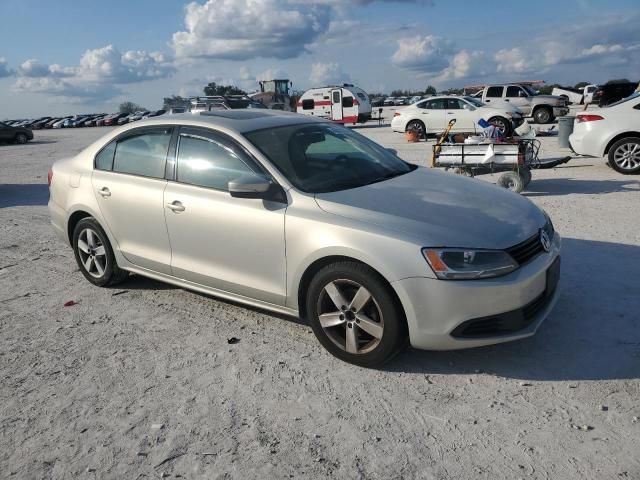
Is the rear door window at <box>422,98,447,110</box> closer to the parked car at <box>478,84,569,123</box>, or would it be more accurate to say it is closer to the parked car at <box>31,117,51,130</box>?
the parked car at <box>478,84,569,123</box>

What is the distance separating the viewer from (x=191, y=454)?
2.81 metres

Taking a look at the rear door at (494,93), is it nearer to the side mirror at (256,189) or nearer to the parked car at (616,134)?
the parked car at (616,134)

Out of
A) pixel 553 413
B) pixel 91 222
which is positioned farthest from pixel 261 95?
pixel 553 413

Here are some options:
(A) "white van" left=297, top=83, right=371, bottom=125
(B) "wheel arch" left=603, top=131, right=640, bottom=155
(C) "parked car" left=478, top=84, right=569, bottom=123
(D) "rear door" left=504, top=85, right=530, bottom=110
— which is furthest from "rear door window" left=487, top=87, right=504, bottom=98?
(B) "wheel arch" left=603, top=131, right=640, bottom=155

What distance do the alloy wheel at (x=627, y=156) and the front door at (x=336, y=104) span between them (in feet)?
69.9

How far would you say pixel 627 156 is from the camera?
9.86 metres

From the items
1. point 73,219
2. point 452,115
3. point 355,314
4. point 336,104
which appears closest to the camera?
point 355,314

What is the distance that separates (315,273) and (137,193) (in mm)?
1847

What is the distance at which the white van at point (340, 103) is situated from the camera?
29.9m

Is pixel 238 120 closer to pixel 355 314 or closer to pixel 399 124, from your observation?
pixel 355 314

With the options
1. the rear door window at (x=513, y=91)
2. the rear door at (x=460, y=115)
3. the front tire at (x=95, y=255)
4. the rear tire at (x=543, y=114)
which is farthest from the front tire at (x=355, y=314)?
the rear door window at (x=513, y=91)

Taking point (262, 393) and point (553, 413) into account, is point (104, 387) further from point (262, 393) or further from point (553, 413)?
point (553, 413)

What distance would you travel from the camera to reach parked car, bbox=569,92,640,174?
9695mm

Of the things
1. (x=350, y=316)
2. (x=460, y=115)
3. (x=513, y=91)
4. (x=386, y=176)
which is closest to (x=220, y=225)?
(x=350, y=316)
